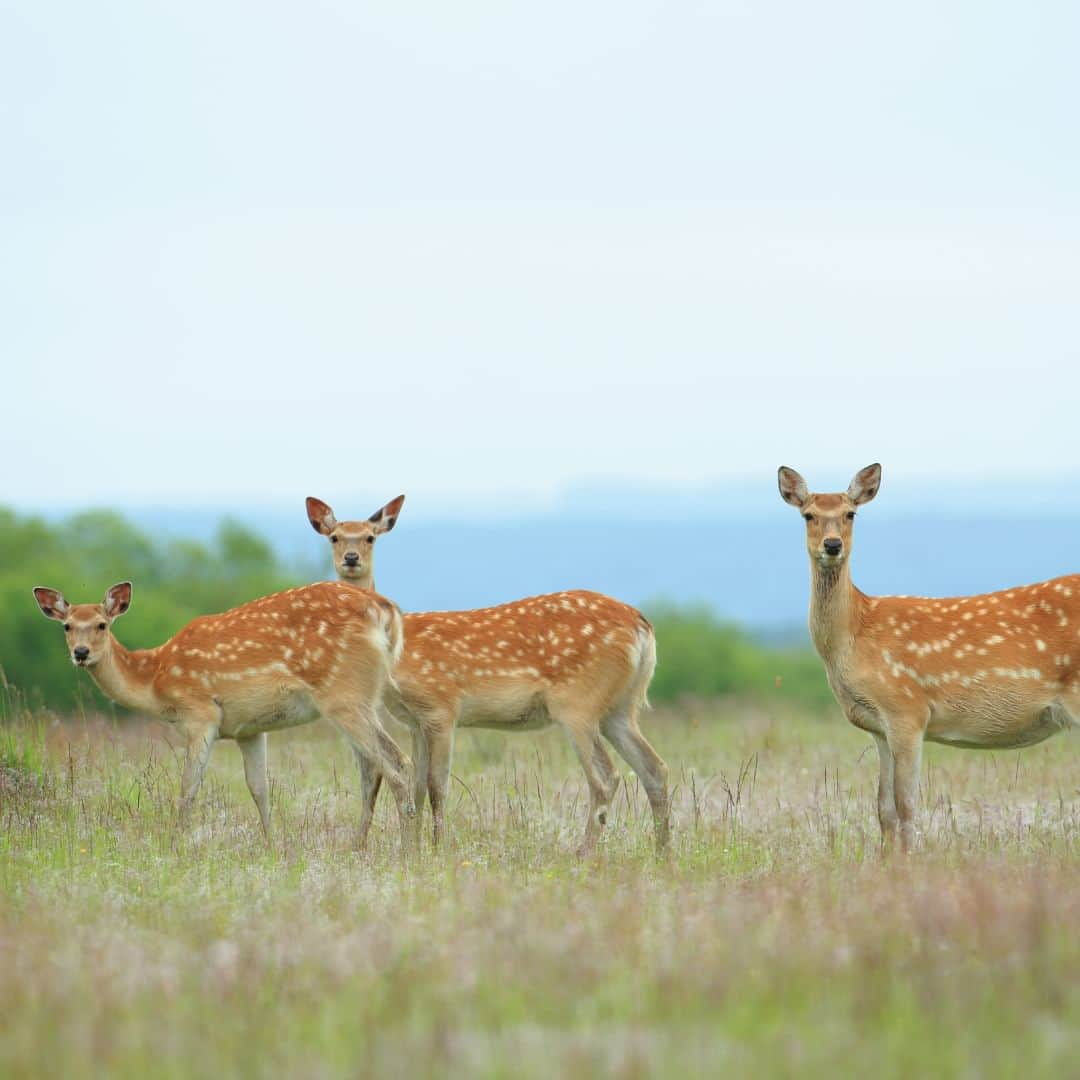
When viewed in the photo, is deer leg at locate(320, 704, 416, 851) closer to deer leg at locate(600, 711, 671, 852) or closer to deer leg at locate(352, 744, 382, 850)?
deer leg at locate(352, 744, 382, 850)

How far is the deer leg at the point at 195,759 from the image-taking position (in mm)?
9766

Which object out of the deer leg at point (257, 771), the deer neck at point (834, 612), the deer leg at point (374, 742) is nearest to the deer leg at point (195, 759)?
the deer leg at point (257, 771)

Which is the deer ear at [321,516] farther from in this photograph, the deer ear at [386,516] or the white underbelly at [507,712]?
the white underbelly at [507,712]

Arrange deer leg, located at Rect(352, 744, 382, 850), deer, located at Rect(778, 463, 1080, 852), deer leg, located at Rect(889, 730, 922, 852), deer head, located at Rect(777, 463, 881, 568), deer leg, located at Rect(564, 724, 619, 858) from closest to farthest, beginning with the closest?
deer leg, located at Rect(889, 730, 922, 852), deer, located at Rect(778, 463, 1080, 852), deer head, located at Rect(777, 463, 881, 568), deer leg, located at Rect(564, 724, 619, 858), deer leg, located at Rect(352, 744, 382, 850)

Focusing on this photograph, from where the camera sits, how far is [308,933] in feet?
21.1

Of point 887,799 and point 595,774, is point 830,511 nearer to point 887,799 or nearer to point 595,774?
point 887,799

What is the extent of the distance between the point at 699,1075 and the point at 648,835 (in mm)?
4961

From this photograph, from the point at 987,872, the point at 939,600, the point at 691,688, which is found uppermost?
the point at 939,600

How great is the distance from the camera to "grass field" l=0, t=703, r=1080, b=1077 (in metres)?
4.86

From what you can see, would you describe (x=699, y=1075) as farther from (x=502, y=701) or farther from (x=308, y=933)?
Answer: (x=502, y=701)

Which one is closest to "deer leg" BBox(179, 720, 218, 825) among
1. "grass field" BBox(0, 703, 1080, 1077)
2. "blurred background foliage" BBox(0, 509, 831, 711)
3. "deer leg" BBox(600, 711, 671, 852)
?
"grass field" BBox(0, 703, 1080, 1077)

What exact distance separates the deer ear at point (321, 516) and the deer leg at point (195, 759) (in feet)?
7.49

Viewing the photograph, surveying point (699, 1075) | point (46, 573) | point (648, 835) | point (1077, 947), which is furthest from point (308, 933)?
point (46, 573)

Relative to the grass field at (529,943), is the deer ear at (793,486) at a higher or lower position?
higher
